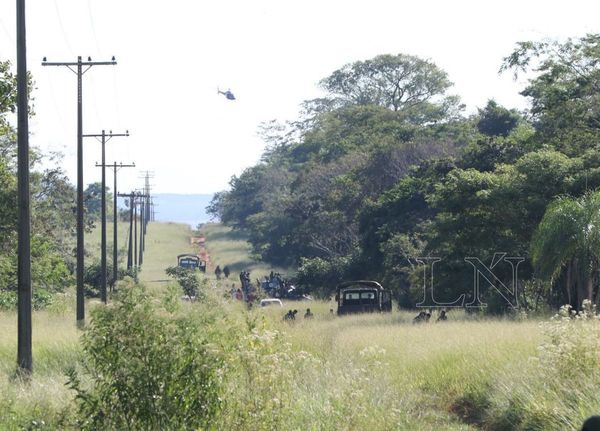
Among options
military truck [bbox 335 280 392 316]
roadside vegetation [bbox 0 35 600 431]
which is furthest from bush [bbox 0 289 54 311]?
military truck [bbox 335 280 392 316]

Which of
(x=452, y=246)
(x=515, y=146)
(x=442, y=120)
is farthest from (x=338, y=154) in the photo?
(x=452, y=246)

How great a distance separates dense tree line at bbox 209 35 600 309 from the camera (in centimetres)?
3441

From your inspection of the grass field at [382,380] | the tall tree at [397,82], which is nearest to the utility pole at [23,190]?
the grass field at [382,380]

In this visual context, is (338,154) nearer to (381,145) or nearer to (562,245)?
(381,145)

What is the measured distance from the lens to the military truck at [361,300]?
140ft

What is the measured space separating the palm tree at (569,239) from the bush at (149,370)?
16.7 metres

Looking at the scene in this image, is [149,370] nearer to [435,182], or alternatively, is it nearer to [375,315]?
[375,315]

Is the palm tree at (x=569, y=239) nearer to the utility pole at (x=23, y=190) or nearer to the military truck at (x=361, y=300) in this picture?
the utility pole at (x=23, y=190)

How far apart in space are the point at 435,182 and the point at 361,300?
10053 millimetres

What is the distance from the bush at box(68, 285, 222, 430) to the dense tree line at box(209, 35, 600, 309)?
1712cm

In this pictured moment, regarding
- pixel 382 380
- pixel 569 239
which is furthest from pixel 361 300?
pixel 382 380

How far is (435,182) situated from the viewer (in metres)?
51.3

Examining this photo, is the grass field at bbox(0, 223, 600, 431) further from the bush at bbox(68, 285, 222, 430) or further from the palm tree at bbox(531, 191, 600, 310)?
the palm tree at bbox(531, 191, 600, 310)

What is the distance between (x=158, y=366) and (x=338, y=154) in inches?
2899
